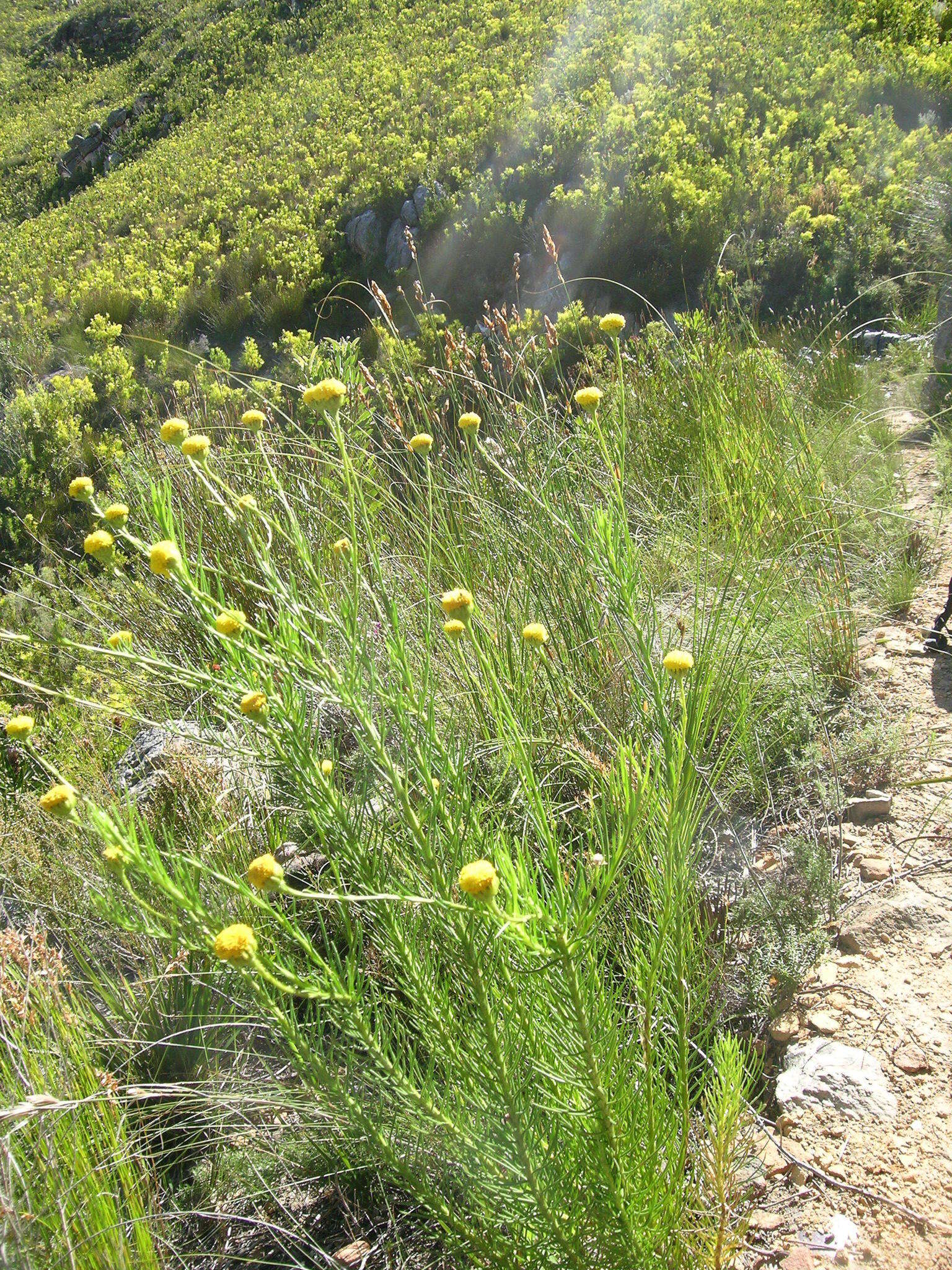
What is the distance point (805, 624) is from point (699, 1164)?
1429mm

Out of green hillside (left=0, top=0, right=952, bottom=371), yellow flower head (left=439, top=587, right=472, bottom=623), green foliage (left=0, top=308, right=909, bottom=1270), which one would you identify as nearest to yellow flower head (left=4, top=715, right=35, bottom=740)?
green foliage (left=0, top=308, right=909, bottom=1270)

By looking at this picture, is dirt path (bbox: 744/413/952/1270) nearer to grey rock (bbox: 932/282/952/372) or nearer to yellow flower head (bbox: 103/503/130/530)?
yellow flower head (bbox: 103/503/130/530)

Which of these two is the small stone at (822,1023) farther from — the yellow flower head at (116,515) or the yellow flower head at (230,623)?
the yellow flower head at (116,515)

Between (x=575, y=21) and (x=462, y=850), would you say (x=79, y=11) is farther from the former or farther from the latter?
(x=462, y=850)

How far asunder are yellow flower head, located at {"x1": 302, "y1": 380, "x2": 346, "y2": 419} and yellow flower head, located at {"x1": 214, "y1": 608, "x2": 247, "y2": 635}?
0.34 m

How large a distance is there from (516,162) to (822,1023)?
31.6ft

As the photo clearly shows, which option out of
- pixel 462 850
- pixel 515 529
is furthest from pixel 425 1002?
pixel 515 529

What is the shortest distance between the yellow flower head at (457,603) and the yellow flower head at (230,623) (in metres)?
0.26

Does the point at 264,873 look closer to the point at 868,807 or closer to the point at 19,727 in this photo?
the point at 19,727

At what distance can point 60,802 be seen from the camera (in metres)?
1.00

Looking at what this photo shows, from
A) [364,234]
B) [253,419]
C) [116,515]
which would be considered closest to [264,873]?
[116,515]

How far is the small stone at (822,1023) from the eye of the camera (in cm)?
143

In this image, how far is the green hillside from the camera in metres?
6.53

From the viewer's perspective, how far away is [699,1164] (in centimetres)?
115
